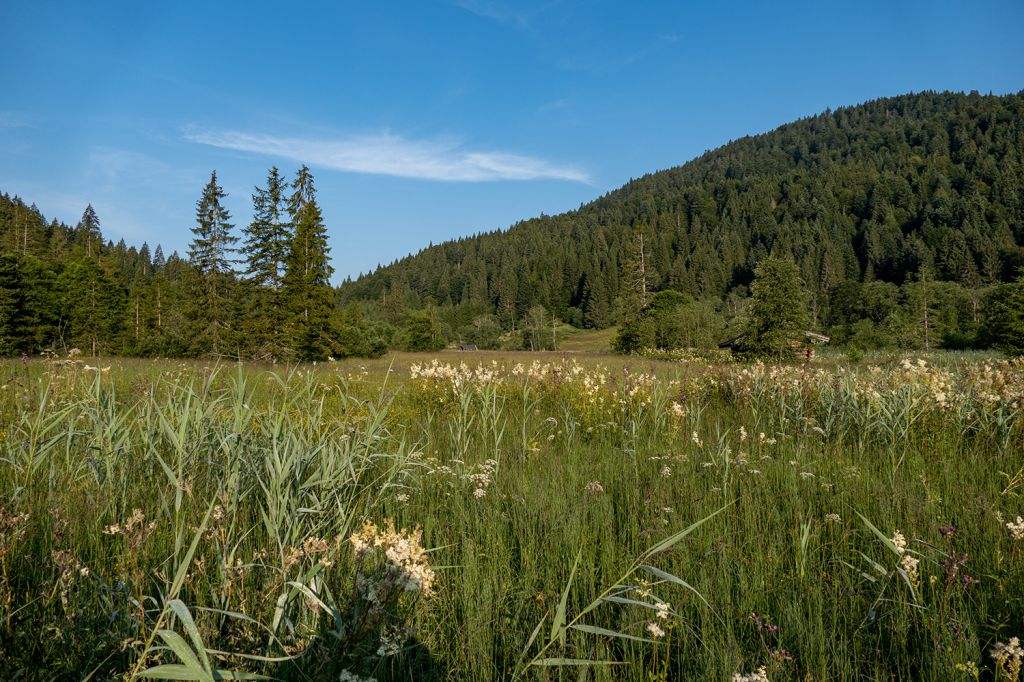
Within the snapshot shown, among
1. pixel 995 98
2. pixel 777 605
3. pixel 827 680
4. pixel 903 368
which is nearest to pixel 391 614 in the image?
pixel 827 680

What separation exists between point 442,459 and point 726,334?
64141 mm

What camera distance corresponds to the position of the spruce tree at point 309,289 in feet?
99.5

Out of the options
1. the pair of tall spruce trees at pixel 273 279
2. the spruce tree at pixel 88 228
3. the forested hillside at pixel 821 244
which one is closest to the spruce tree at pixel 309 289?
the pair of tall spruce trees at pixel 273 279

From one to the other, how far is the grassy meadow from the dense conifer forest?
Answer: 5183 millimetres

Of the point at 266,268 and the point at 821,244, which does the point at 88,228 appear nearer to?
the point at 266,268

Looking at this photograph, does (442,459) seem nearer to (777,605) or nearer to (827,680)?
(777,605)

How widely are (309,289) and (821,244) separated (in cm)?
12239

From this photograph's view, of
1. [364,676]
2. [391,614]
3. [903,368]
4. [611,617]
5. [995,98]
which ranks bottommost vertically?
[611,617]

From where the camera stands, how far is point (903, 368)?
675 centimetres

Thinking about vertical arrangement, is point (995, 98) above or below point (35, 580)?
above

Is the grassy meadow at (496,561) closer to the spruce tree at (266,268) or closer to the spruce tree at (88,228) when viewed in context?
the spruce tree at (266,268)

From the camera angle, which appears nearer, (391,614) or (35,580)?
(391,614)

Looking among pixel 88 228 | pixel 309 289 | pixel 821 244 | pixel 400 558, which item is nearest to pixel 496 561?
pixel 400 558

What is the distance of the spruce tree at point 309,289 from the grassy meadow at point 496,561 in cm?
2665
